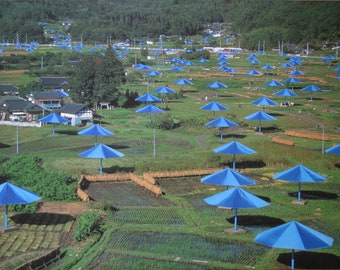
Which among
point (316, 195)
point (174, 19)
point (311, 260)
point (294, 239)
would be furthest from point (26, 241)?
point (174, 19)

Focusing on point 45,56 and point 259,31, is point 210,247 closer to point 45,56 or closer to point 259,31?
point 45,56

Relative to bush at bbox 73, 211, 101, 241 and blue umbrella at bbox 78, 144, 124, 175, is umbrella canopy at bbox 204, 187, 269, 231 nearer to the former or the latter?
bush at bbox 73, 211, 101, 241

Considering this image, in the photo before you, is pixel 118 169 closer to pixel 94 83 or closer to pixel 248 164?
pixel 248 164

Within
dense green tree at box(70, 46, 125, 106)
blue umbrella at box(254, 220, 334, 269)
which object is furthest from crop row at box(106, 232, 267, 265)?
dense green tree at box(70, 46, 125, 106)

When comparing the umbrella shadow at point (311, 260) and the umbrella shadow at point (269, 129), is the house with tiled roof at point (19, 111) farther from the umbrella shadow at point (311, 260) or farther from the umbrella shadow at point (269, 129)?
the umbrella shadow at point (311, 260)

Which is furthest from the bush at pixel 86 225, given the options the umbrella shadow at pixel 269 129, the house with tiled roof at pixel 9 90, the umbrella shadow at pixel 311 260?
the house with tiled roof at pixel 9 90
